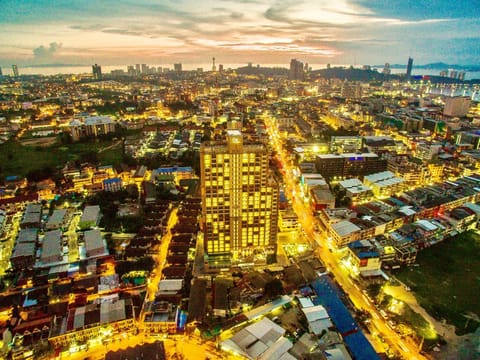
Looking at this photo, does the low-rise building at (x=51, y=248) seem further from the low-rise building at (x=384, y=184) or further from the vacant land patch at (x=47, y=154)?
the low-rise building at (x=384, y=184)

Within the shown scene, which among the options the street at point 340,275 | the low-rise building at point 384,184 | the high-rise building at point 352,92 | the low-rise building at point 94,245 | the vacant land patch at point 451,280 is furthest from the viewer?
the high-rise building at point 352,92

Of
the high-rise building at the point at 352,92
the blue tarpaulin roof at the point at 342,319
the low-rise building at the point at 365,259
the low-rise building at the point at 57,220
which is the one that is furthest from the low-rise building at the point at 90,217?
the high-rise building at the point at 352,92

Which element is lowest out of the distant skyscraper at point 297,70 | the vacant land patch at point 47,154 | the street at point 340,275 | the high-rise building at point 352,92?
the street at point 340,275

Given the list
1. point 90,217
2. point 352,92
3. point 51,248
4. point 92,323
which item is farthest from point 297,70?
point 92,323

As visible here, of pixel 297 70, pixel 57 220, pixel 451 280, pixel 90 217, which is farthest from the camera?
pixel 297 70

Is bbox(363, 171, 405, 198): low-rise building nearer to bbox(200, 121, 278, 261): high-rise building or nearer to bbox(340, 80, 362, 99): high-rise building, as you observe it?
bbox(200, 121, 278, 261): high-rise building

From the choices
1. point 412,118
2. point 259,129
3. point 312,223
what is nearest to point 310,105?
point 412,118

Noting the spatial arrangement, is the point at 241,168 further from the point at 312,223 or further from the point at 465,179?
the point at 465,179

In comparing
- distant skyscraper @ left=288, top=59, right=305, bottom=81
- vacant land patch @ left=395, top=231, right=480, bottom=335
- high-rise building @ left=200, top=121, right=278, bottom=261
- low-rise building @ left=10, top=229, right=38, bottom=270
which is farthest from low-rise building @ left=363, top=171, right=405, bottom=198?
distant skyscraper @ left=288, top=59, right=305, bottom=81

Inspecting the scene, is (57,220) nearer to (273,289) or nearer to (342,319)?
(273,289)
